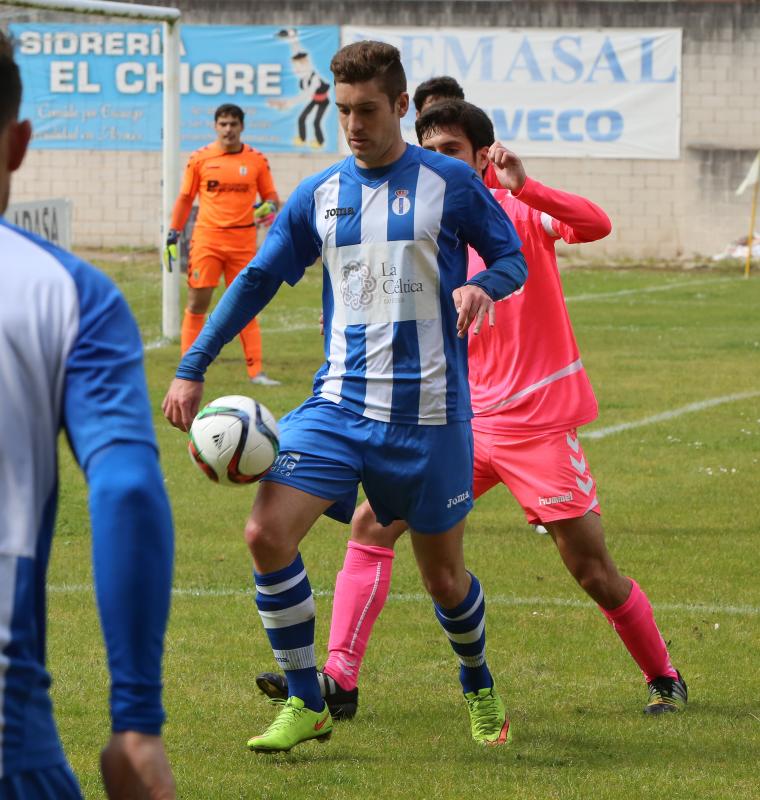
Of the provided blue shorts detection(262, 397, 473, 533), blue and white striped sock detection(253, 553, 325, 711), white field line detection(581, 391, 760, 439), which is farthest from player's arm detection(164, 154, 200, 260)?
blue and white striped sock detection(253, 553, 325, 711)

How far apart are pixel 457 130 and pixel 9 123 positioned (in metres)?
3.51

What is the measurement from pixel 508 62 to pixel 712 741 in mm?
22344

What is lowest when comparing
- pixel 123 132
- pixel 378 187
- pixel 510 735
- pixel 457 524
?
pixel 510 735

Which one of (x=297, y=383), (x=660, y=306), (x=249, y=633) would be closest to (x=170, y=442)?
(x=297, y=383)

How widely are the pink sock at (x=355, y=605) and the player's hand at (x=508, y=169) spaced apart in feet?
4.23

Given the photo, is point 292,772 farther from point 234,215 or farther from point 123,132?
point 123,132

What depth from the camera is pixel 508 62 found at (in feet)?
86.1

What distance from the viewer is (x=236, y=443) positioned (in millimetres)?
4477

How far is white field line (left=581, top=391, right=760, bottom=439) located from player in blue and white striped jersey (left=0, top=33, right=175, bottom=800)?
9177 millimetres

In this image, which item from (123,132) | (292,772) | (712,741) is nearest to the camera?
(292,772)

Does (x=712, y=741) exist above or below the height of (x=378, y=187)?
below

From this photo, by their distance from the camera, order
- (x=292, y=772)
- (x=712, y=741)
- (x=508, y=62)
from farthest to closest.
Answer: (x=508, y=62)
(x=712, y=741)
(x=292, y=772)

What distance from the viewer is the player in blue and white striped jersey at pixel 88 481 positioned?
6.46 ft

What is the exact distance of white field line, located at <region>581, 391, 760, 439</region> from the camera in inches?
443
